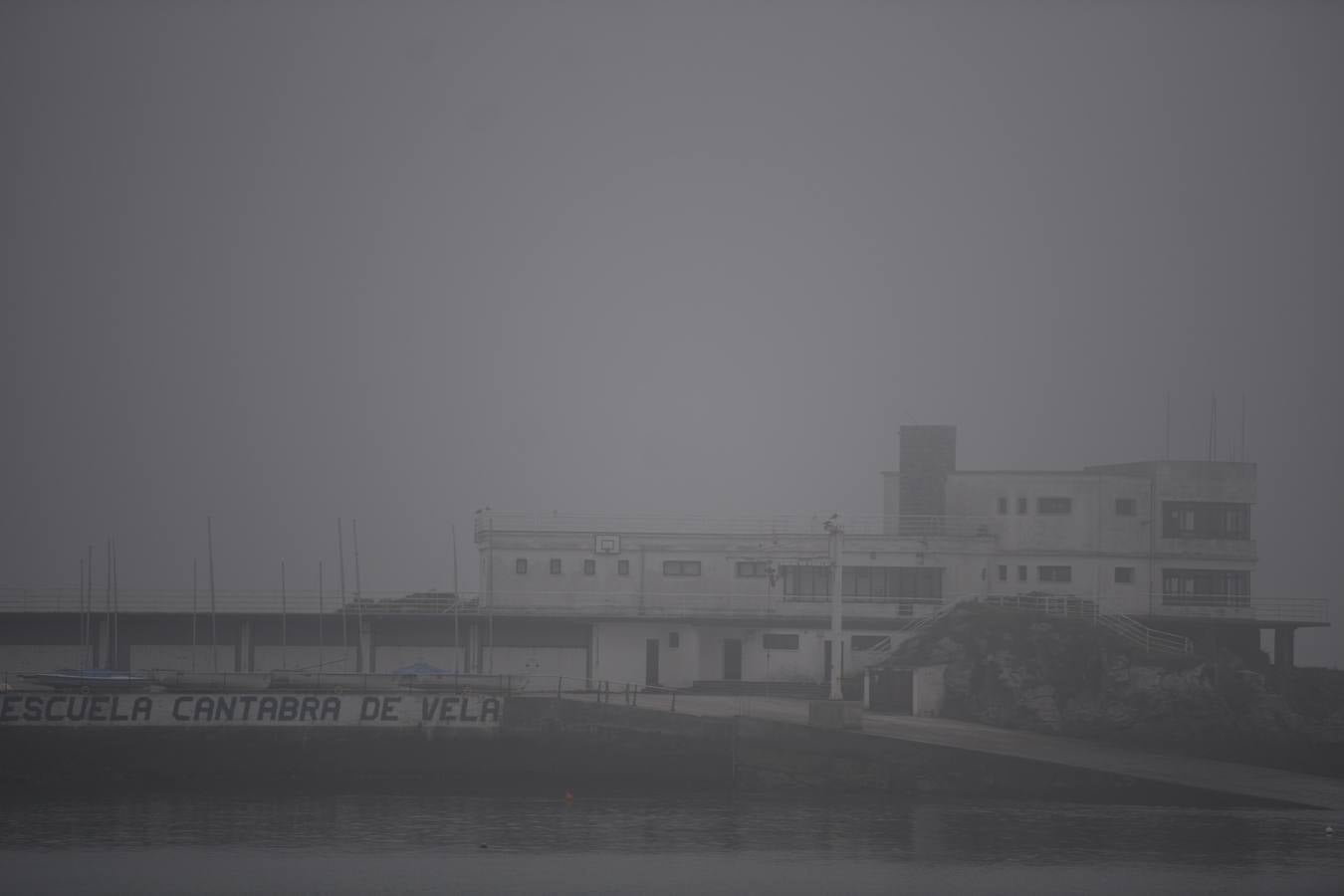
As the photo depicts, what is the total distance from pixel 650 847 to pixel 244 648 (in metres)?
33.9

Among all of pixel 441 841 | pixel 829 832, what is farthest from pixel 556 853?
pixel 829 832

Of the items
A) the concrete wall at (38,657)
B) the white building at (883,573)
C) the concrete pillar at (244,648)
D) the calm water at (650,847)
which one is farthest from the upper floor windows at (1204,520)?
the concrete wall at (38,657)

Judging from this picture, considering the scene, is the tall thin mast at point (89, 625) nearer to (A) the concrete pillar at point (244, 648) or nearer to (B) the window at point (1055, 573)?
(A) the concrete pillar at point (244, 648)

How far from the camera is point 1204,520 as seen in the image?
255 feet

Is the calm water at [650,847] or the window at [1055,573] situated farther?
the window at [1055,573]

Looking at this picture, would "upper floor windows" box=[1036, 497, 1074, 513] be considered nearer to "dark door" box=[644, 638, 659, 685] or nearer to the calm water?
"dark door" box=[644, 638, 659, 685]

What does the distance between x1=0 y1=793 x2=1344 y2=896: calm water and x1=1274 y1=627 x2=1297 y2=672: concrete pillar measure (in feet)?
93.0

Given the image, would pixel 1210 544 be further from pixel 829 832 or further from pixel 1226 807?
pixel 829 832

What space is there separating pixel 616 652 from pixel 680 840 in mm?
27178

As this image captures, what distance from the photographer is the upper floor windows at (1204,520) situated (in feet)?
255

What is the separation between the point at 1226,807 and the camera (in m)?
49.2

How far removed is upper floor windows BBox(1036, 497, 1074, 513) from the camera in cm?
7762

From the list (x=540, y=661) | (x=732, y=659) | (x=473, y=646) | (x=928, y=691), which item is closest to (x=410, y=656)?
(x=473, y=646)

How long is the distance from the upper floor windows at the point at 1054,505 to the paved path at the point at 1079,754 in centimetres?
1831
